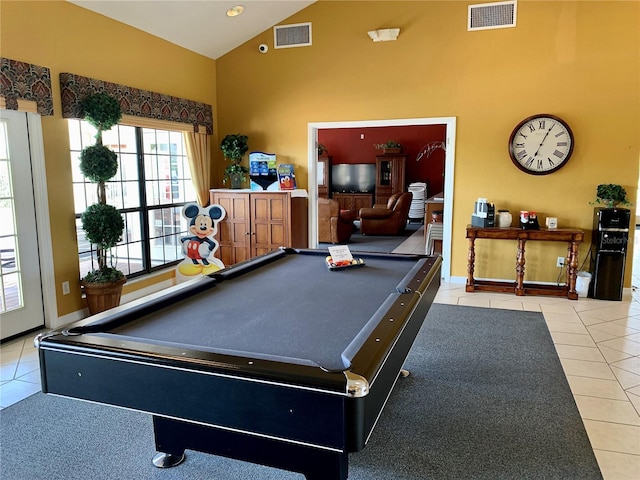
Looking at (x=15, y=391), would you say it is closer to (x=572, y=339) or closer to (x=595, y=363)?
(x=595, y=363)

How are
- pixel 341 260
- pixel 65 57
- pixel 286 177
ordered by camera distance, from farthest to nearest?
pixel 286 177 → pixel 65 57 → pixel 341 260

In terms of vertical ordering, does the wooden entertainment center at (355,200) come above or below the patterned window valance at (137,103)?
below

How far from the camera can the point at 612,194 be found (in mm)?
5062

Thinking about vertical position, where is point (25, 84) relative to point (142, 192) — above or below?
above

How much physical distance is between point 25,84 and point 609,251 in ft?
19.5

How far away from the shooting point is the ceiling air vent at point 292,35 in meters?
6.20

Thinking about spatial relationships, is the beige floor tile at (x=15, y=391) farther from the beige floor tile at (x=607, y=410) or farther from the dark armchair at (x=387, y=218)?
the dark armchair at (x=387, y=218)

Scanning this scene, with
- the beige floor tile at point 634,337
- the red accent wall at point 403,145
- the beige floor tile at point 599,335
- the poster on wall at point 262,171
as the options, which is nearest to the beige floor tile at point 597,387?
the beige floor tile at point 599,335

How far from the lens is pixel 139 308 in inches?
86.7

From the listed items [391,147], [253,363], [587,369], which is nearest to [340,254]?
[253,363]

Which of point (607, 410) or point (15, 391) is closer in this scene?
point (607, 410)

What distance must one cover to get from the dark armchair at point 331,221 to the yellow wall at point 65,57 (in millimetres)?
4017

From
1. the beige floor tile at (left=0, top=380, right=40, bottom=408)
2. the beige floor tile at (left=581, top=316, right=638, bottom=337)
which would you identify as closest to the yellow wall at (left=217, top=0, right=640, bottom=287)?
the beige floor tile at (left=581, top=316, right=638, bottom=337)

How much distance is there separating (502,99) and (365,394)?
5108mm
